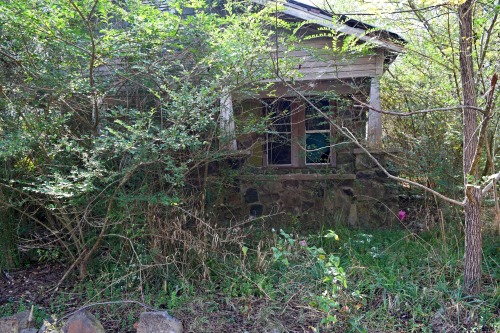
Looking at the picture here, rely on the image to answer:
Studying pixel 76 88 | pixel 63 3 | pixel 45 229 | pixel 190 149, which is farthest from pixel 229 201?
pixel 63 3

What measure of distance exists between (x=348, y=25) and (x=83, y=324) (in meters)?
4.84

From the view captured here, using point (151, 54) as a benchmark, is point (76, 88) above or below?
below

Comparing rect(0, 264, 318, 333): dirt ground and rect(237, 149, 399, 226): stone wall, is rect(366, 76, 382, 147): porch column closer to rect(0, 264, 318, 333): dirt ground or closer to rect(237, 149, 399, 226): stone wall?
rect(237, 149, 399, 226): stone wall

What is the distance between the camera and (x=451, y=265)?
4586 mm

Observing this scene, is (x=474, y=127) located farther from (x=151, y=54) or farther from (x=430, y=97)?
(x=151, y=54)

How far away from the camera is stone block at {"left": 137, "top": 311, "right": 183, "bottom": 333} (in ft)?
12.9

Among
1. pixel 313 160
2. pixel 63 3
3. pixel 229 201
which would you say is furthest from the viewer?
pixel 313 160

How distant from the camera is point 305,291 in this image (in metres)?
4.32

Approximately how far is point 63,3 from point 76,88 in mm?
763

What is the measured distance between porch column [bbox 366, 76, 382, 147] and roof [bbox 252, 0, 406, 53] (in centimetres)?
62

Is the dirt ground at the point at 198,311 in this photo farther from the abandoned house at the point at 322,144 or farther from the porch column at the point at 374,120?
the porch column at the point at 374,120

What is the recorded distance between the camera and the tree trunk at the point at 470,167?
417 cm

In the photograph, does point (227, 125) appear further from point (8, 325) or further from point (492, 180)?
point (8, 325)

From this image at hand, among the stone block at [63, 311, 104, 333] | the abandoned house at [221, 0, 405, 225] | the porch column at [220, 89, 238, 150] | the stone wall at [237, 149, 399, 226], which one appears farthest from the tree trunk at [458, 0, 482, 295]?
the stone block at [63, 311, 104, 333]
